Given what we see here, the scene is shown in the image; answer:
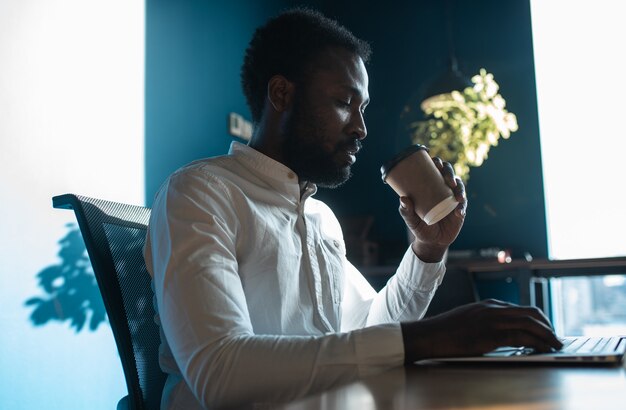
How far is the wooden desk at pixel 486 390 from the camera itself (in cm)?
47

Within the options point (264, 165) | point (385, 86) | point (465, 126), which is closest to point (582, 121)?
point (465, 126)

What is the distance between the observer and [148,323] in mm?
1080

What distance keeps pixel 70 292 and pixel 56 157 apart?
1.35 ft

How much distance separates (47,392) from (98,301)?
1.13ft

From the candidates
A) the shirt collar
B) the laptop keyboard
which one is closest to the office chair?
the shirt collar

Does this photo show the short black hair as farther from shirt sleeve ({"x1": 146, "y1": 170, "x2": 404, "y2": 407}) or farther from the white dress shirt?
shirt sleeve ({"x1": 146, "y1": 170, "x2": 404, "y2": 407})

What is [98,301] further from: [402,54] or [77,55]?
[402,54]

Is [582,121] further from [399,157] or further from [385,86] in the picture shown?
[399,157]

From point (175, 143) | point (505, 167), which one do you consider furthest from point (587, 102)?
point (175, 143)

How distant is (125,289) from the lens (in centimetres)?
102

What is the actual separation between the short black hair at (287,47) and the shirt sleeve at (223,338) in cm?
52

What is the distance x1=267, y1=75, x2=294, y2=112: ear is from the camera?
141cm

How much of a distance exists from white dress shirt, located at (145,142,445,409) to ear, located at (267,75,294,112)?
0.16 metres

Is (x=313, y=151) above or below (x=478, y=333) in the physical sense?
above
